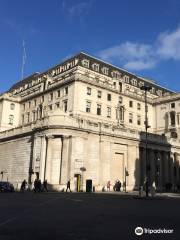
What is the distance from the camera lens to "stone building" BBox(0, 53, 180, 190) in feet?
172

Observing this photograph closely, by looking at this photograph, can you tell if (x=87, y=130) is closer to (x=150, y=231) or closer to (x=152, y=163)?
(x=152, y=163)

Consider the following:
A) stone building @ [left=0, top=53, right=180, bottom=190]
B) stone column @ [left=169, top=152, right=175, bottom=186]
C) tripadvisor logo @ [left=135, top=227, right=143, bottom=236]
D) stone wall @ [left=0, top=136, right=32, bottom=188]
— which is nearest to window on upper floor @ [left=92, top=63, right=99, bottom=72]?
stone building @ [left=0, top=53, right=180, bottom=190]

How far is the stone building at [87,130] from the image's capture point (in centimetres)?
5247

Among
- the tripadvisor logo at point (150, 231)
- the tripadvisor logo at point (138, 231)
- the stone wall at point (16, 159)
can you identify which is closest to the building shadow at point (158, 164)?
the stone wall at point (16, 159)

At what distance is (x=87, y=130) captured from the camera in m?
54.6

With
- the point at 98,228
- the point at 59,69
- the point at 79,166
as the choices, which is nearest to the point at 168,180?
the point at 79,166

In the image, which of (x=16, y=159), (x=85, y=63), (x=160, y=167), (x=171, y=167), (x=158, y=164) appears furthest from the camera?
(x=85, y=63)

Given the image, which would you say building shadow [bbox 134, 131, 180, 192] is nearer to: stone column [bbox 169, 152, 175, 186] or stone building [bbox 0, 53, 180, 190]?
stone column [bbox 169, 152, 175, 186]

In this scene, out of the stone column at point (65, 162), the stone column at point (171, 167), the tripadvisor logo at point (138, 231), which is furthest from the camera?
the stone column at point (171, 167)

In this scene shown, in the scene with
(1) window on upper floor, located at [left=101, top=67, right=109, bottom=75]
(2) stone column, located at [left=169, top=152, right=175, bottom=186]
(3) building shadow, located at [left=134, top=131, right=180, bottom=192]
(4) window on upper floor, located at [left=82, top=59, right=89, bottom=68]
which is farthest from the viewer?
(1) window on upper floor, located at [left=101, top=67, right=109, bottom=75]

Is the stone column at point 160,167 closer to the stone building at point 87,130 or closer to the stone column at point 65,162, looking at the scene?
the stone building at point 87,130

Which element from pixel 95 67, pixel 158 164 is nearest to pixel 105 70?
pixel 95 67

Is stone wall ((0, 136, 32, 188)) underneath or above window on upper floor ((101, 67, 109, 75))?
underneath

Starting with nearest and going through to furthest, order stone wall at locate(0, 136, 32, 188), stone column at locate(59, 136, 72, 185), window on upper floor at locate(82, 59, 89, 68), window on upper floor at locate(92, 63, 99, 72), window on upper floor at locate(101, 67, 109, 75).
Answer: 1. stone column at locate(59, 136, 72, 185)
2. stone wall at locate(0, 136, 32, 188)
3. window on upper floor at locate(82, 59, 89, 68)
4. window on upper floor at locate(92, 63, 99, 72)
5. window on upper floor at locate(101, 67, 109, 75)
